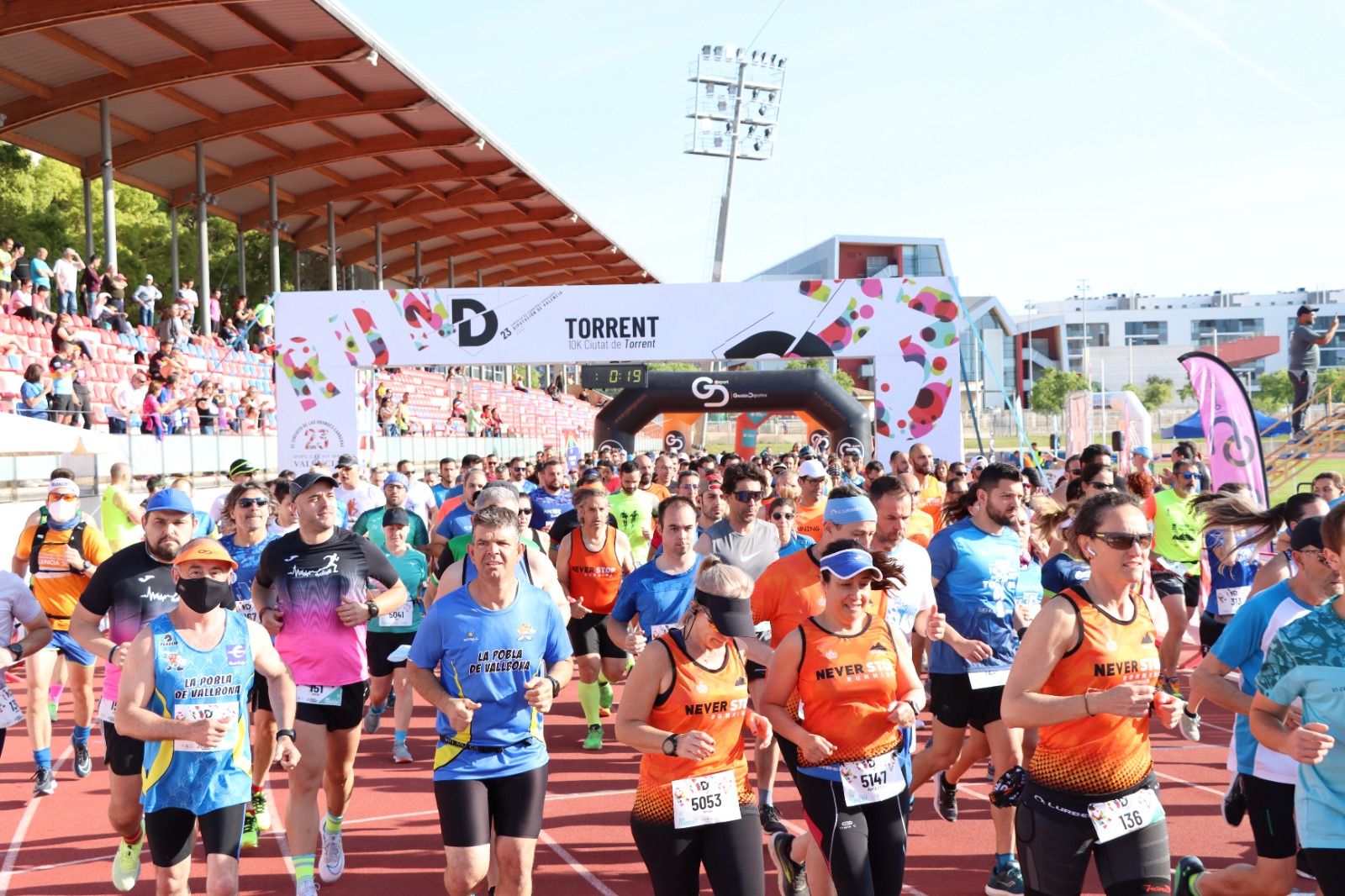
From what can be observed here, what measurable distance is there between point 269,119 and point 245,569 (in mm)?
22866

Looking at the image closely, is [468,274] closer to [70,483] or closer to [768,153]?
[768,153]

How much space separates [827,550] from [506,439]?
31.3m

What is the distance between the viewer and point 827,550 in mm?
4883

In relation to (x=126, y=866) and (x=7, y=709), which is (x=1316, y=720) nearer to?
(x=126, y=866)

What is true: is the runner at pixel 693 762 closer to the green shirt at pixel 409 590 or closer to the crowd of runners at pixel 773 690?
the crowd of runners at pixel 773 690

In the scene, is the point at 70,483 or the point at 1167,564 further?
the point at 1167,564

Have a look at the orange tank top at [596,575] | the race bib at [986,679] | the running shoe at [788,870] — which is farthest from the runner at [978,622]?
the orange tank top at [596,575]

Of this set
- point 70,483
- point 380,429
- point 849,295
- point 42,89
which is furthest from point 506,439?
point 70,483

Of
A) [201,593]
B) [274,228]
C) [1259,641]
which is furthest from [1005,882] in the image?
[274,228]

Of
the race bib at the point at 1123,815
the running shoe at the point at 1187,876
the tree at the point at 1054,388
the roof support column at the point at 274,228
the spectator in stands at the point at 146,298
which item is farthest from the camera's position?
the tree at the point at 1054,388

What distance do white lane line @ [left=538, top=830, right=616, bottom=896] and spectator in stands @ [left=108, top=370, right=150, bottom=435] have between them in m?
13.3

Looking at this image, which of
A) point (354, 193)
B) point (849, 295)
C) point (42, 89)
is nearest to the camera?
point (849, 295)

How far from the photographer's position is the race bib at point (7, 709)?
586 centimetres

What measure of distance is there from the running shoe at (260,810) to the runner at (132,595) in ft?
2.78
